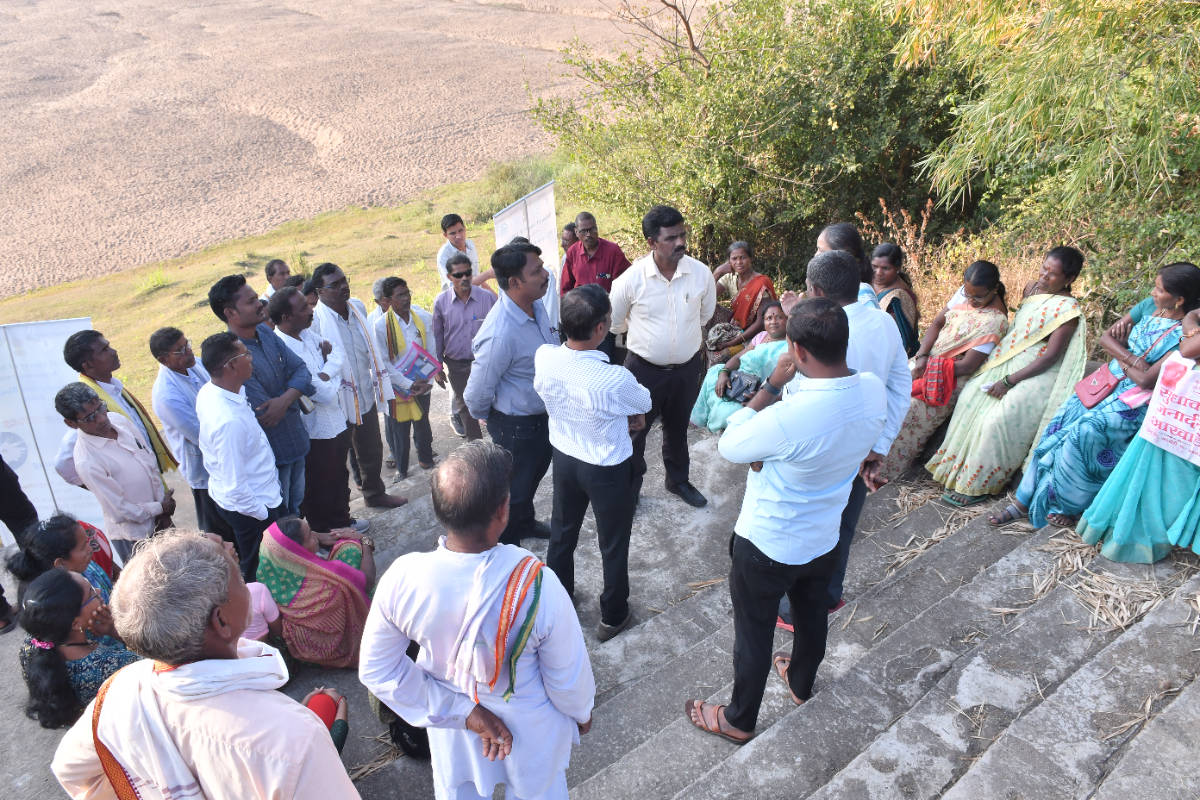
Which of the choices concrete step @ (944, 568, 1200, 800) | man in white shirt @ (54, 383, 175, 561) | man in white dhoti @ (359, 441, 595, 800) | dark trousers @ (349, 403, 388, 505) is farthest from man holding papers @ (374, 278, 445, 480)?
concrete step @ (944, 568, 1200, 800)

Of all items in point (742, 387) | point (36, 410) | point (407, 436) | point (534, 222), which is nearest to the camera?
point (742, 387)

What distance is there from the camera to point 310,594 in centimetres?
352

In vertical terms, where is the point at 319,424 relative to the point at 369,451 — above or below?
above

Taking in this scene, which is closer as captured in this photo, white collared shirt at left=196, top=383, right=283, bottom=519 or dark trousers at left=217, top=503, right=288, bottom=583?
white collared shirt at left=196, top=383, right=283, bottom=519

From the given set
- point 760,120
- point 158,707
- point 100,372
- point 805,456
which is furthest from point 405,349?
point 760,120

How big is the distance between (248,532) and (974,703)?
357 centimetres

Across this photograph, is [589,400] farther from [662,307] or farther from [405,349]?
[405,349]

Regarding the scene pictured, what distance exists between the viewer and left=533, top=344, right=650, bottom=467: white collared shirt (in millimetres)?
3324

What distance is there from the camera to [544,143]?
2458 cm

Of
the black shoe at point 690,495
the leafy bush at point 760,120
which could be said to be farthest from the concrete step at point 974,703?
the leafy bush at point 760,120

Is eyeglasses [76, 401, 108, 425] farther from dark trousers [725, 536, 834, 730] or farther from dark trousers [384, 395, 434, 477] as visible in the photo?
dark trousers [725, 536, 834, 730]

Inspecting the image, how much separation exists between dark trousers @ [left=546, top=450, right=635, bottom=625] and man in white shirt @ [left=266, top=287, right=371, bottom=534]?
1.88 metres

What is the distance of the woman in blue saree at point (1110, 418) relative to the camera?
3.85 m

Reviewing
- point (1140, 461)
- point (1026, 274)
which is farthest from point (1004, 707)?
point (1026, 274)
